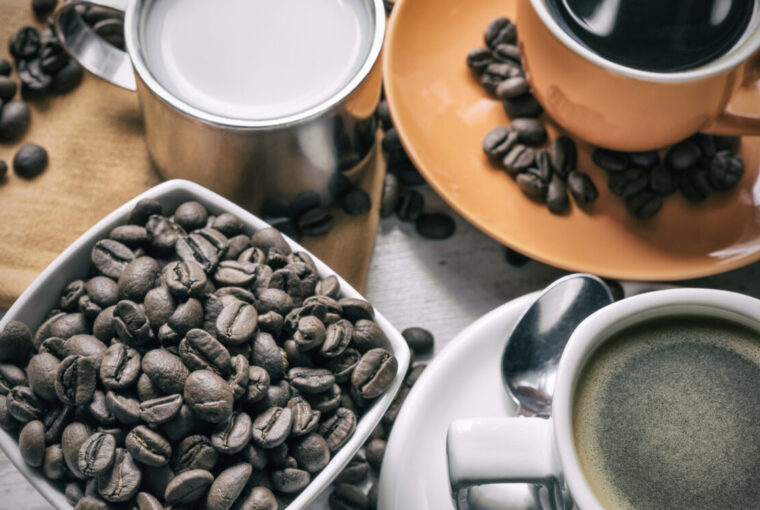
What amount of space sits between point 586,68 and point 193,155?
616 millimetres

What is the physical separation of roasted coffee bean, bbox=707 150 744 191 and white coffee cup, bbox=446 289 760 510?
19.9 inches

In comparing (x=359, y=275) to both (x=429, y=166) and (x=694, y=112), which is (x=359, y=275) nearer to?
(x=429, y=166)

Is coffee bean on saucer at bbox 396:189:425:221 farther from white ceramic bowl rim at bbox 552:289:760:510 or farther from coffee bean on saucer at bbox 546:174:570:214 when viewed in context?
white ceramic bowl rim at bbox 552:289:760:510

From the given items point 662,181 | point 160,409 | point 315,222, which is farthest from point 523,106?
point 160,409

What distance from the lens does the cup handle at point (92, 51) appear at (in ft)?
4.50

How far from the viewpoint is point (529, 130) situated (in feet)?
4.45

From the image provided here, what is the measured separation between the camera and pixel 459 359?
1.11 m

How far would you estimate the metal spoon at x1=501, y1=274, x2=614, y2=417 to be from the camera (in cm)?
111

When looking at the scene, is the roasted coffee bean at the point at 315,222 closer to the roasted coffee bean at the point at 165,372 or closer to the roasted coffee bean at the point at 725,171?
the roasted coffee bean at the point at 165,372

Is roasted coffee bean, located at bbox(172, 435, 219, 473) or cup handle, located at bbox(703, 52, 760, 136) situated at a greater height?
cup handle, located at bbox(703, 52, 760, 136)

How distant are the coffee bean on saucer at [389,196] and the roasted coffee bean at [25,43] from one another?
0.68m

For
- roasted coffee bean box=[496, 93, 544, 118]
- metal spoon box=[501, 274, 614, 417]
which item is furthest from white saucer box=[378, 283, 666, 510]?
roasted coffee bean box=[496, 93, 544, 118]

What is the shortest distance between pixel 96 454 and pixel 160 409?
0.30 ft

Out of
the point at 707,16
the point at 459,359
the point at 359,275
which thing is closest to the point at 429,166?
the point at 359,275
